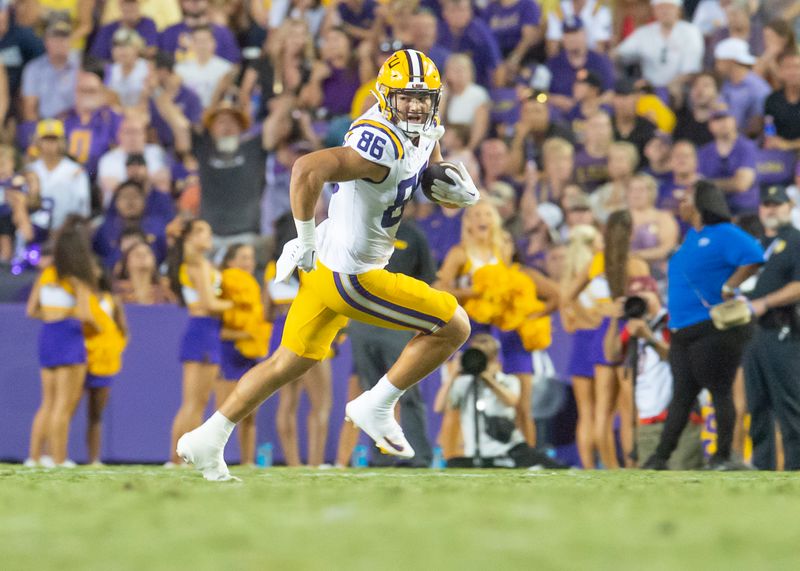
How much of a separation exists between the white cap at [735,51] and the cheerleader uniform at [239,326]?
17.0 feet

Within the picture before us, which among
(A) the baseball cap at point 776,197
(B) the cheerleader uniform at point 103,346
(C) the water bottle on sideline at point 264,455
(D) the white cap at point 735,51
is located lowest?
(C) the water bottle on sideline at point 264,455

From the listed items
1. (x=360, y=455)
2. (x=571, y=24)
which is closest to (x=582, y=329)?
(x=360, y=455)

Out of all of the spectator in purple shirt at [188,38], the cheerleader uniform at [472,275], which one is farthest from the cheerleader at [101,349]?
the spectator in purple shirt at [188,38]

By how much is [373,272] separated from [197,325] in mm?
5001

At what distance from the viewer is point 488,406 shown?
35.5 ft

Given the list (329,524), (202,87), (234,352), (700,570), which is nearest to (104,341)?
(234,352)

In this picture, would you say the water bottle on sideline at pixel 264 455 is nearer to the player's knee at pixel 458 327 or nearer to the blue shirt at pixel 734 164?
the blue shirt at pixel 734 164

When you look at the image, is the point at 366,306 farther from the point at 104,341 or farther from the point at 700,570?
the point at 104,341

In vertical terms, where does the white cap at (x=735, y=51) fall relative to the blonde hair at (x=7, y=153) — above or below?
above

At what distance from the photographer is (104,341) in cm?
1190

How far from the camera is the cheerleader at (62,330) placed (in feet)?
37.7

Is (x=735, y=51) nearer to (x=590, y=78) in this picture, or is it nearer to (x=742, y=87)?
(x=742, y=87)

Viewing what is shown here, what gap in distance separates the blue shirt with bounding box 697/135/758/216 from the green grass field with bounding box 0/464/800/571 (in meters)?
6.65

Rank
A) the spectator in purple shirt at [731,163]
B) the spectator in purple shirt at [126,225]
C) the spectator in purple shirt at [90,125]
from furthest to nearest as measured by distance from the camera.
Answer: the spectator in purple shirt at [90,125], the spectator in purple shirt at [126,225], the spectator in purple shirt at [731,163]
